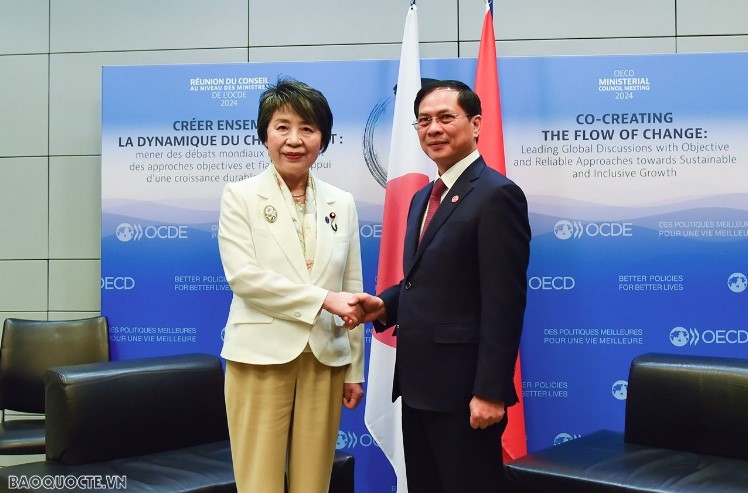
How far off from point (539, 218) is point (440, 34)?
1.30 metres

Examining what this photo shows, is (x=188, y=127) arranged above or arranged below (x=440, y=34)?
below

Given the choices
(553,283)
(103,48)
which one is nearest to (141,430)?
(553,283)

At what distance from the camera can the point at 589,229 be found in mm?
3238

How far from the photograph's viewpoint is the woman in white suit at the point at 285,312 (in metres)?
1.81

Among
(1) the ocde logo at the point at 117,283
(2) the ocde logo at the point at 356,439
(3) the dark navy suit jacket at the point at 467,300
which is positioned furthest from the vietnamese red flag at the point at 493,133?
(1) the ocde logo at the point at 117,283

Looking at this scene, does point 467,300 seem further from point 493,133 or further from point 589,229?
point 589,229

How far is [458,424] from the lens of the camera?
177cm

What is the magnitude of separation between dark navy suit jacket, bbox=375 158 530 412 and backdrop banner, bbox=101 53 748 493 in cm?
150

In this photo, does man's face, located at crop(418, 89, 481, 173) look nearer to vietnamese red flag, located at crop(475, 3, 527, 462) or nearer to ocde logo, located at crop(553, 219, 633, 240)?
vietnamese red flag, located at crop(475, 3, 527, 462)

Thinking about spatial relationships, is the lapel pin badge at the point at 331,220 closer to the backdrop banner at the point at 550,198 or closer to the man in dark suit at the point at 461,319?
the man in dark suit at the point at 461,319

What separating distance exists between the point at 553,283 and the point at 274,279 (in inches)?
75.8

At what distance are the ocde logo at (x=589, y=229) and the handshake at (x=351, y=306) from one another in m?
1.61

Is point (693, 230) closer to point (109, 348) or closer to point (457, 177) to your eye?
point (457, 177)

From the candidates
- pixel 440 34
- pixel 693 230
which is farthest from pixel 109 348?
pixel 693 230
